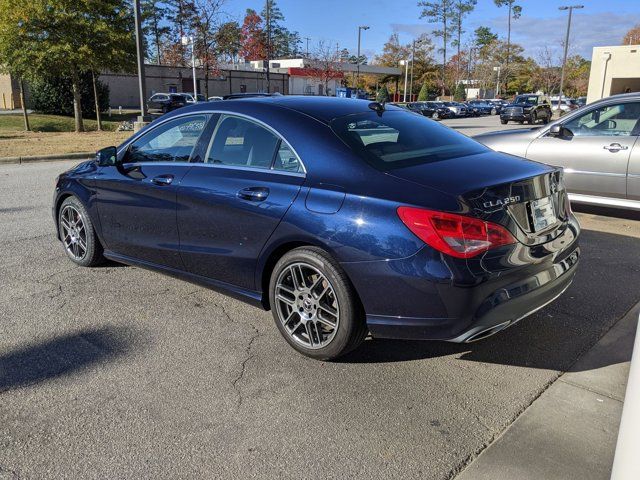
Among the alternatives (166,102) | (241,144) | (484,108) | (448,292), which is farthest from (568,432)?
(484,108)

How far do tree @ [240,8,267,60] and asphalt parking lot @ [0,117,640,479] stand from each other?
7252cm

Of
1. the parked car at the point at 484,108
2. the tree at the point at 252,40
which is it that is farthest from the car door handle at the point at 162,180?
the tree at the point at 252,40

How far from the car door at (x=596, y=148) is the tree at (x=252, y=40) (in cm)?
6942

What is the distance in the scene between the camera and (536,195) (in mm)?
3473

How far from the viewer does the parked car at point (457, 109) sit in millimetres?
47531

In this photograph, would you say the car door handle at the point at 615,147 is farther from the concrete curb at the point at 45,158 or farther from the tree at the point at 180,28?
the tree at the point at 180,28

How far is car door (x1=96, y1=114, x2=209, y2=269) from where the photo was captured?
4371mm

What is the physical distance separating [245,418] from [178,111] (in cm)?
267

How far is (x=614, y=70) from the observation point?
1416 inches

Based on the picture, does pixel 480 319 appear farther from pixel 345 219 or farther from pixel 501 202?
pixel 345 219

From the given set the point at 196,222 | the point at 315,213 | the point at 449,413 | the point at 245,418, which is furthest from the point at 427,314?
the point at 196,222

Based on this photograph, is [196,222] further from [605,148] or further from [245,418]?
[605,148]

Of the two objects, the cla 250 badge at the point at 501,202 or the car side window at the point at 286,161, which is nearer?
the cla 250 badge at the point at 501,202

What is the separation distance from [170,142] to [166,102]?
121 ft
